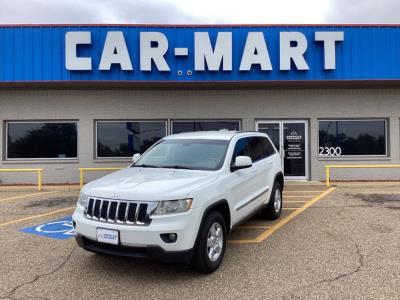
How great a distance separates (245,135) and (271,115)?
7628 millimetres

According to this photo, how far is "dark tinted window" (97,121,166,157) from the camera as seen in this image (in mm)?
14008

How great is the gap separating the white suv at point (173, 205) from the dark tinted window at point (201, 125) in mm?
8018

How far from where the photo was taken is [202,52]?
42.2 feet

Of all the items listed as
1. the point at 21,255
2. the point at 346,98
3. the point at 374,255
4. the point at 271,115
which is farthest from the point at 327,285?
the point at 346,98

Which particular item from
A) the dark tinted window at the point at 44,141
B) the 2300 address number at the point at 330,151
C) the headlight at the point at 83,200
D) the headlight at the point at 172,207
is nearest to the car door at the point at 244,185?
the headlight at the point at 172,207

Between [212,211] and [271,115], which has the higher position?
[271,115]

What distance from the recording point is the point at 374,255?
5.30 m

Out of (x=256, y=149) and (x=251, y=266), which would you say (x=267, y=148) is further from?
(x=251, y=266)

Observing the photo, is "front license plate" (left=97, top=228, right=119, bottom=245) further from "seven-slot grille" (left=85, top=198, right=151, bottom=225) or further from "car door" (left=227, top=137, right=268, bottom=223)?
"car door" (left=227, top=137, right=268, bottom=223)

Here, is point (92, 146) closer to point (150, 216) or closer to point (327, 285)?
point (150, 216)

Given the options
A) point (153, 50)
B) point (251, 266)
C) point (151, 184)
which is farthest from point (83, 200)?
point (153, 50)

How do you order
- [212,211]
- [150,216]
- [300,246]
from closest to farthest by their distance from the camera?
[150,216] → [212,211] → [300,246]

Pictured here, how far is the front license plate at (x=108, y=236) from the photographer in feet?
13.9

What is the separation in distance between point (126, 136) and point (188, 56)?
382cm
